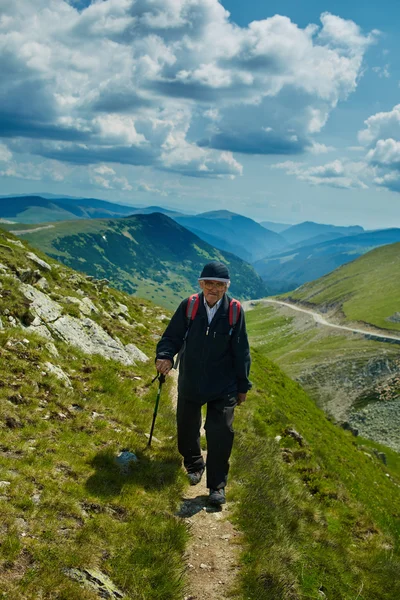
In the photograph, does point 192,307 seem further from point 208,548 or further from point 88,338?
point 88,338

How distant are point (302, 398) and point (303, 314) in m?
172

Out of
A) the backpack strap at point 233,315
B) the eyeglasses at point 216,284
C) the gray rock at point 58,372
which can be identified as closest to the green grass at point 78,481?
the gray rock at point 58,372

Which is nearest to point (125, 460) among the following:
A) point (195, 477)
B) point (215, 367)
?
point (195, 477)

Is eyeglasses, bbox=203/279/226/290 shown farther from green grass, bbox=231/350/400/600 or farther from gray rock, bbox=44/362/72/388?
gray rock, bbox=44/362/72/388

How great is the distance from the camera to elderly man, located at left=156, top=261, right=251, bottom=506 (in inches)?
342

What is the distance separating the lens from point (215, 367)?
8820 mm

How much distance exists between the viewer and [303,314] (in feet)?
654

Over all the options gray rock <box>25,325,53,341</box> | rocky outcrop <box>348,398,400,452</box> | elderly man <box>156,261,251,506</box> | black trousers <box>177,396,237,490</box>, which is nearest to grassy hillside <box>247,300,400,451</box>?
rocky outcrop <box>348,398,400,452</box>

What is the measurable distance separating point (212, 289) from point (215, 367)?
1715 millimetres

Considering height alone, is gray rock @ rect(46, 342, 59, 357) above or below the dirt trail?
above

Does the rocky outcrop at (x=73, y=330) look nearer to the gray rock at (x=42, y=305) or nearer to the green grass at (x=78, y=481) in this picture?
the gray rock at (x=42, y=305)

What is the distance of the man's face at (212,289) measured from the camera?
28.3 feet

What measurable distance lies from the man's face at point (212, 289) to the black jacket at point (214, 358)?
0.68 ft

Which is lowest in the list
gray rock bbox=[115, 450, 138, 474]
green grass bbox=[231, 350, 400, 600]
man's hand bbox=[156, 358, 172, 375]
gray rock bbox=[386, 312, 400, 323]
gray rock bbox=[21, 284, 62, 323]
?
gray rock bbox=[386, 312, 400, 323]
